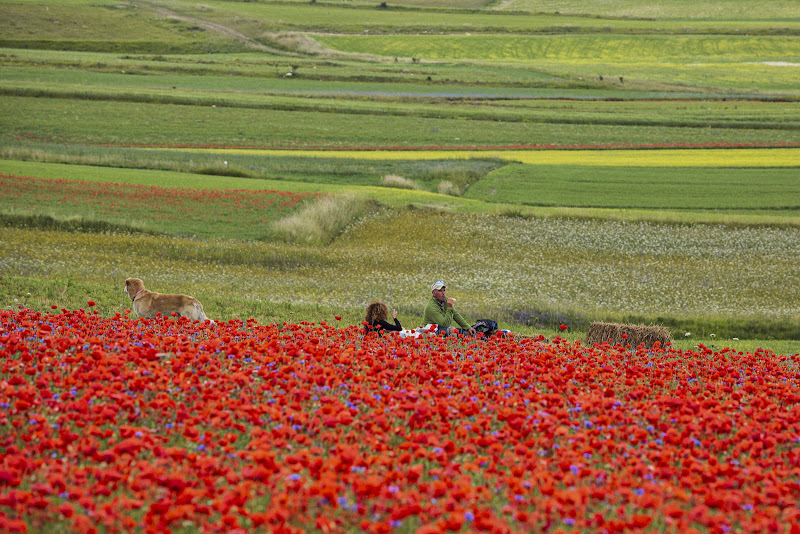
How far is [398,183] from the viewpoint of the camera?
173 feet

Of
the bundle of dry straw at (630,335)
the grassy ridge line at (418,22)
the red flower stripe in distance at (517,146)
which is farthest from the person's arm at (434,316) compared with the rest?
the grassy ridge line at (418,22)

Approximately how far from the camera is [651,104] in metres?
100

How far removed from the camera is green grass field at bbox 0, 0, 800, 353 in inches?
1062

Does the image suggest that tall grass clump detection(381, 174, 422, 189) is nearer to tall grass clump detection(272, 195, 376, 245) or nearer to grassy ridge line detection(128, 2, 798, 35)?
tall grass clump detection(272, 195, 376, 245)

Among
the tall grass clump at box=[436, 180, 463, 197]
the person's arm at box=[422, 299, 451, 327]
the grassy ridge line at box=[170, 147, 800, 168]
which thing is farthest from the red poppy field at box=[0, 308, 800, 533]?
the grassy ridge line at box=[170, 147, 800, 168]

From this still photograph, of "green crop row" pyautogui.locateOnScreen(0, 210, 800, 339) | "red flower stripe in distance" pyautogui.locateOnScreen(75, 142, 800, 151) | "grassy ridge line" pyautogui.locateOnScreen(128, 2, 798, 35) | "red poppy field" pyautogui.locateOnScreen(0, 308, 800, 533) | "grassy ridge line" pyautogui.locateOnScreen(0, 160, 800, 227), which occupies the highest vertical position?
"grassy ridge line" pyautogui.locateOnScreen(128, 2, 798, 35)

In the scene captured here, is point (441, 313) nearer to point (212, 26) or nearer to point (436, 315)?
point (436, 315)

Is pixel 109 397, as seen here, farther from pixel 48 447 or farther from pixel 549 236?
pixel 549 236

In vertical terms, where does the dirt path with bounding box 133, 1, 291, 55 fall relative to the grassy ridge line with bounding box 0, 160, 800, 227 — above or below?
above

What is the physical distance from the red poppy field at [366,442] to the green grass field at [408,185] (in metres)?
10.0

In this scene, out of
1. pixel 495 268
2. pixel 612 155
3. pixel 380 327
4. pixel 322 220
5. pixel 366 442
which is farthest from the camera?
pixel 612 155

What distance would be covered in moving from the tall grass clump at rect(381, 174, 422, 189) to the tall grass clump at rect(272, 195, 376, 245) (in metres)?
8.53

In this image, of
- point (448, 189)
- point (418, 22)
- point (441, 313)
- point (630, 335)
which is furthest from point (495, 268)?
point (418, 22)

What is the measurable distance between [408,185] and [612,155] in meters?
23.2
